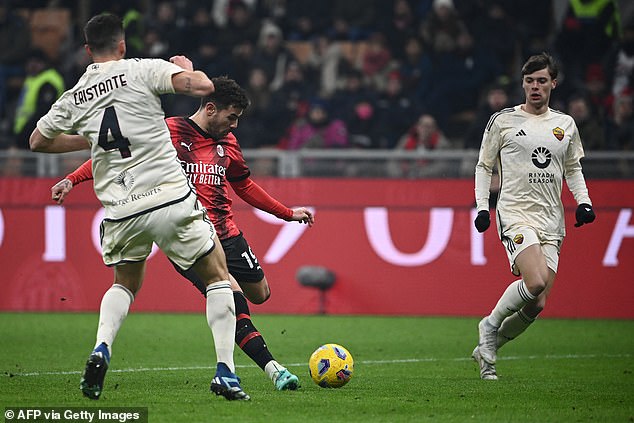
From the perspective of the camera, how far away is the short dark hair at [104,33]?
6.70 m

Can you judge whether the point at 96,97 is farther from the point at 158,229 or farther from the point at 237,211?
the point at 237,211

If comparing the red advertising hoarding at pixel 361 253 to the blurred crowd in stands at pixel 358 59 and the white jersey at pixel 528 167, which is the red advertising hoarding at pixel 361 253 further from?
the white jersey at pixel 528 167

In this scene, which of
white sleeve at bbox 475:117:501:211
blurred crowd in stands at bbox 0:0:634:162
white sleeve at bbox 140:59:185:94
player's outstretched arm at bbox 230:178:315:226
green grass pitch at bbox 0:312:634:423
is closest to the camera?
white sleeve at bbox 140:59:185:94

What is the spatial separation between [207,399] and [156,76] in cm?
199

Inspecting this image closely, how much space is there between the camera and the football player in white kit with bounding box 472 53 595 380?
862cm

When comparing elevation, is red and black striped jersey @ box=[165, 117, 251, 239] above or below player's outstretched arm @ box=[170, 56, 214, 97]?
below

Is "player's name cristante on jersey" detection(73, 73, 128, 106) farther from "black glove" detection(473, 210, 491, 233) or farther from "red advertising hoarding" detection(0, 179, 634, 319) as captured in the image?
"red advertising hoarding" detection(0, 179, 634, 319)

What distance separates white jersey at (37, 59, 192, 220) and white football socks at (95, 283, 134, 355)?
1.72 ft

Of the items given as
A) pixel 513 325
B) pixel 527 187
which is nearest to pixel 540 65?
pixel 527 187

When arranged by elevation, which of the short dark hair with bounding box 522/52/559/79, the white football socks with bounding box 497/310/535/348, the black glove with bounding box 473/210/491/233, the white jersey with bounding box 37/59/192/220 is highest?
the short dark hair with bounding box 522/52/559/79

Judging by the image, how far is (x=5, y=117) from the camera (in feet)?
59.7

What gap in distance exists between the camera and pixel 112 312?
692 centimetres

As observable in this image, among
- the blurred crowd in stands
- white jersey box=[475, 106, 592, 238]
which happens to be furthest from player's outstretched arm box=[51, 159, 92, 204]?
the blurred crowd in stands

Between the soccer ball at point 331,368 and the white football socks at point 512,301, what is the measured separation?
4.80ft
